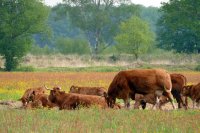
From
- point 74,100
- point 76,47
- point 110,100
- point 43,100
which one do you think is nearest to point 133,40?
point 76,47

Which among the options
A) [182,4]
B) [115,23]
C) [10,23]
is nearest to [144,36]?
[182,4]

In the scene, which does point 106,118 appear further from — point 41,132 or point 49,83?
point 49,83

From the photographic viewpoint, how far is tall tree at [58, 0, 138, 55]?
107 meters

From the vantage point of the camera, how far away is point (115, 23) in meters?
112

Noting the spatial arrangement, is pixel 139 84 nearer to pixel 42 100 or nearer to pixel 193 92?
pixel 193 92

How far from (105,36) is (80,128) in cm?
9982

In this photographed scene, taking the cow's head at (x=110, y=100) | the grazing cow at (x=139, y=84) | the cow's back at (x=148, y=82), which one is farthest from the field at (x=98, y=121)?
the cow's back at (x=148, y=82)

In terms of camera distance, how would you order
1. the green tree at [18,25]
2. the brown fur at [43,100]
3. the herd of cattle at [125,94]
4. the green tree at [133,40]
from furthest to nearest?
the green tree at [133,40]
the green tree at [18,25]
the brown fur at [43,100]
the herd of cattle at [125,94]

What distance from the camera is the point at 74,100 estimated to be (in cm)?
2097

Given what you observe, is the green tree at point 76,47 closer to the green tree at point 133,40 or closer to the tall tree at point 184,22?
the green tree at point 133,40

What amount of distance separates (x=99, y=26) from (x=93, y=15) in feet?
7.48

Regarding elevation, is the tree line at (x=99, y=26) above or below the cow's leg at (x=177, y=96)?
above

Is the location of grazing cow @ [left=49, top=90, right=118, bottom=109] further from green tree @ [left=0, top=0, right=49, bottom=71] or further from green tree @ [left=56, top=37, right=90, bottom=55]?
green tree @ [left=56, top=37, right=90, bottom=55]

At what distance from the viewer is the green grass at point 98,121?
14547 mm
